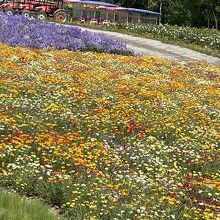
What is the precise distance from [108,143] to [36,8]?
1520 inches

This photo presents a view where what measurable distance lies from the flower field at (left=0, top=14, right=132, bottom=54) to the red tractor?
1571 cm

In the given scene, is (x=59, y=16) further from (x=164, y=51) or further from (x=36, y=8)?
(x=164, y=51)

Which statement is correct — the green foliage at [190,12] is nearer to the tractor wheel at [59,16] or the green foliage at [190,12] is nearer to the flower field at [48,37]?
the tractor wheel at [59,16]

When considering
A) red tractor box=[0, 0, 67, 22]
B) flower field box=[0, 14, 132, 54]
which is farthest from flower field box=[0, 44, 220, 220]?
red tractor box=[0, 0, 67, 22]

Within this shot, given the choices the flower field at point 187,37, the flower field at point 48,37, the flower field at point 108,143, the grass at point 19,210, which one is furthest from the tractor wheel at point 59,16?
the grass at point 19,210

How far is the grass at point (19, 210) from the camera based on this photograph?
5168mm

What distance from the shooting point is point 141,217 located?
243 inches

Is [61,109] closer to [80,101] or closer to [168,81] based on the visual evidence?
[80,101]

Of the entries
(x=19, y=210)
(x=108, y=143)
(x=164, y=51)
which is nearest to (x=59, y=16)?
(x=164, y=51)

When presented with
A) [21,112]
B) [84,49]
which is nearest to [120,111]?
[21,112]

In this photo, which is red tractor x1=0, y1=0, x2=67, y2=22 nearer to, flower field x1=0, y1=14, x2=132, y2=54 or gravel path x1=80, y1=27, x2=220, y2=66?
gravel path x1=80, y1=27, x2=220, y2=66

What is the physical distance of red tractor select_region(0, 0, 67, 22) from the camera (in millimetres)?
43812

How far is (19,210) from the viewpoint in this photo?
17.7 ft

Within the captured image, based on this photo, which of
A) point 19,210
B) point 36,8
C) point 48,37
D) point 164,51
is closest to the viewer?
point 19,210
